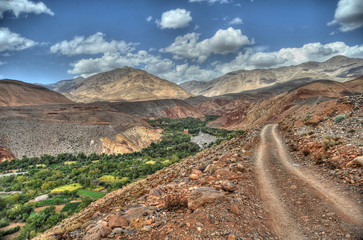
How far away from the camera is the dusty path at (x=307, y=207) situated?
4.03m

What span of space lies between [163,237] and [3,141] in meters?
60.1

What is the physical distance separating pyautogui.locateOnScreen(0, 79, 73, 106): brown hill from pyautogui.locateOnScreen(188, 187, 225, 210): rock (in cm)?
13066

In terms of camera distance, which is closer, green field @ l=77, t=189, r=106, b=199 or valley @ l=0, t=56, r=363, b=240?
valley @ l=0, t=56, r=363, b=240

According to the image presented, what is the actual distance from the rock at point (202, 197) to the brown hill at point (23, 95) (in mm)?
130655

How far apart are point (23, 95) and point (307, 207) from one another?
146 metres

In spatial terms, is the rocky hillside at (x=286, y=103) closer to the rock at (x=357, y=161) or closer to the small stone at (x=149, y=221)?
the rock at (x=357, y=161)

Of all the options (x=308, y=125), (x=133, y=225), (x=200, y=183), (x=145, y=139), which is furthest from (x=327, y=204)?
(x=145, y=139)

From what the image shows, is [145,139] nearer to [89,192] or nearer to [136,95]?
[89,192]

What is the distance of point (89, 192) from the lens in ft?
97.1

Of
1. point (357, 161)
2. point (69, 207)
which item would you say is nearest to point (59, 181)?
point (69, 207)

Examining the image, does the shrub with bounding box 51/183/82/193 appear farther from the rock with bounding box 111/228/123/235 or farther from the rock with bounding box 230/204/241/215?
the rock with bounding box 230/204/241/215

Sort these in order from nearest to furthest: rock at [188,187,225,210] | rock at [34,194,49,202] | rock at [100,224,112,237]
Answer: rock at [100,224,112,237]
rock at [188,187,225,210]
rock at [34,194,49,202]

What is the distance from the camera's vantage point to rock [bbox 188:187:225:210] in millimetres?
5309

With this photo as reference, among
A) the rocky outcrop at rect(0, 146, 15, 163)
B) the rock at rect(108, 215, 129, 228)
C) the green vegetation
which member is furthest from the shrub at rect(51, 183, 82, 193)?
the rock at rect(108, 215, 129, 228)
